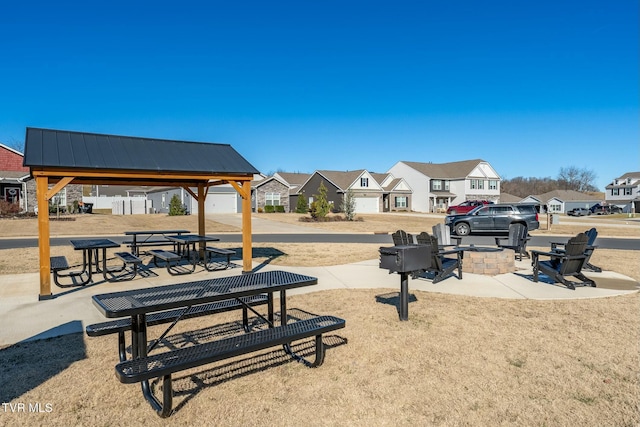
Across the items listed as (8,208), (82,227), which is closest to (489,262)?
(82,227)

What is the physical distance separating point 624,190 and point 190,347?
9562 cm

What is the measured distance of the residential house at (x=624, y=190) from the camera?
76062mm

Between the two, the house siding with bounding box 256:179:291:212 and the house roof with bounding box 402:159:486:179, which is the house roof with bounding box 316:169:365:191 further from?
the house roof with bounding box 402:159:486:179

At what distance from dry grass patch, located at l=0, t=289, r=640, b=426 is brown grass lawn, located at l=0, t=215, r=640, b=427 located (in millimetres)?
12

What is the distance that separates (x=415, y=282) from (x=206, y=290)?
5.30 meters

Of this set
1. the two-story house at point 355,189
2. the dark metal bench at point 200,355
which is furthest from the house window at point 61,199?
the dark metal bench at point 200,355

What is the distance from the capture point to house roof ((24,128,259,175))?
8031mm

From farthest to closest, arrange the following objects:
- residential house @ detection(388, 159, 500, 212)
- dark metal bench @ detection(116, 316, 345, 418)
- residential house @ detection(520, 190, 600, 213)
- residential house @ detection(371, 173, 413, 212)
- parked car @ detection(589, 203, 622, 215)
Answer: residential house @ detection(520, 190, 600, 213), parked car @ detection(589, 203, 622, 215), residential house @ detection(388, 159, 500, 212), residential house @ detection(371, 173, 413, 212), dark metal bench @ detection(116, 316, 345, 418)

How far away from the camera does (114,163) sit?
28.2ft

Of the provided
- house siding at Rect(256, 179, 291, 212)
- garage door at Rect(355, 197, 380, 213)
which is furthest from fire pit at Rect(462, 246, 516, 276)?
garage door at Rect(355, 197, 380, 213)

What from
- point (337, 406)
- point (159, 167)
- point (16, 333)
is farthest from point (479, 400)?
point (159, 167)

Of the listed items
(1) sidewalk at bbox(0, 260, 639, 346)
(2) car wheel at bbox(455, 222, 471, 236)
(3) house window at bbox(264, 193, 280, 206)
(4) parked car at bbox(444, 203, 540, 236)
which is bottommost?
(1) sidewalk at bbox(0, 260, 639, 346)

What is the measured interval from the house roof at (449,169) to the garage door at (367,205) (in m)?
10.7

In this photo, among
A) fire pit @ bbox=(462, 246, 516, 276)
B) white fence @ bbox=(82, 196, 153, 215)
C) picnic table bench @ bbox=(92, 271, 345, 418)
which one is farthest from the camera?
white fence @ bbox=(82, 196, 153, 215)
